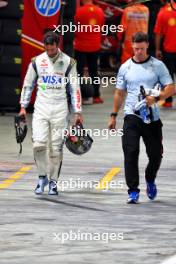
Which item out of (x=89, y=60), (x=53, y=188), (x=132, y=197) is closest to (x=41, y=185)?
(x=53, y=188)

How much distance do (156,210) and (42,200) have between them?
1.45m

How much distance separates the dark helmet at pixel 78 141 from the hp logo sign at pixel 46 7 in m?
7.71

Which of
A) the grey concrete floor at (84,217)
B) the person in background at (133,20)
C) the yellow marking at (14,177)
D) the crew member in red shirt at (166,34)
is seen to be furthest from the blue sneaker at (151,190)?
the person in background at (133,20)

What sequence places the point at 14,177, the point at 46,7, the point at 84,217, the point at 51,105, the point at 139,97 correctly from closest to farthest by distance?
the point at 84,217 < the point at 139,97 < the point at 51,105 < the point at 14,177 < the point at 46,7

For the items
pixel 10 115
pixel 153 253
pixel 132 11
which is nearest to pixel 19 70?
pixel 10 115

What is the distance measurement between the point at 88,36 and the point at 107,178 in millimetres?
9566

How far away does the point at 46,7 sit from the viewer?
2419cm

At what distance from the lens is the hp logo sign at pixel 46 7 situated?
2406cm

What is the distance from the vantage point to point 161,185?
16.8 m

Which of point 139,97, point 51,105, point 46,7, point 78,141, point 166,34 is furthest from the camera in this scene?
point 166,34

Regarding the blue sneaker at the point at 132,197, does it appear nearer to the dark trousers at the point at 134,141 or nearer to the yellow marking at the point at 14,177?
the dark trousers at the point at 134,141

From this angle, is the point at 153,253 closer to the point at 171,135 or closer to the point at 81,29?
the point at 171,135

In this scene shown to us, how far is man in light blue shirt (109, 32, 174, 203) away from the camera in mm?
15125

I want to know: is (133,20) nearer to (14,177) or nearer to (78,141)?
(14,177)
